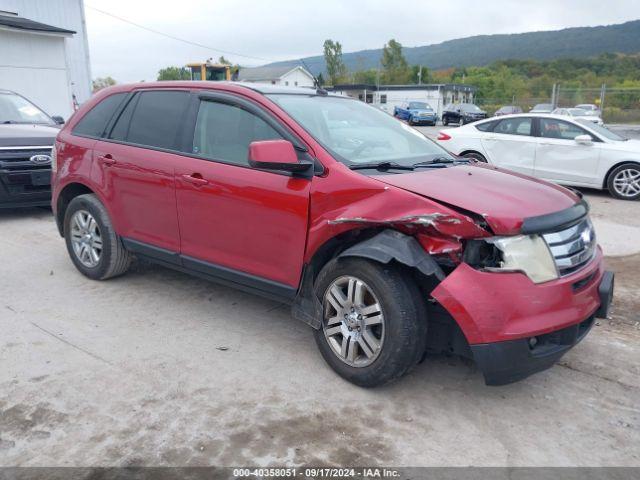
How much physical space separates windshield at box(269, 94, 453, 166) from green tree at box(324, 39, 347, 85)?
78623 mm

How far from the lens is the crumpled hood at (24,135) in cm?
731

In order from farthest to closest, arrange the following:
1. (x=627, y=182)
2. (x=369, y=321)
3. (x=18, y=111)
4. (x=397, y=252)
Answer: (x=627, y=182), (x=18, y=111), (x=369, y=321), (x=397, y=252)

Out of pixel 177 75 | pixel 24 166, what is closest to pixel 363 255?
pixel 24 166

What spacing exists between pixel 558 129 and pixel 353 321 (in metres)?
8.12

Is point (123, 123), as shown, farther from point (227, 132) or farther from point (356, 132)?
point (356, 132)

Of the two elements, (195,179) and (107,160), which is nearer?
(195,179)

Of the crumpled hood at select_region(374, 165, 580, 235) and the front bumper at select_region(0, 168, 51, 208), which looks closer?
the crumpled hood at select_region(374, 165, 580, 235)

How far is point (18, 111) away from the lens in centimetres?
876

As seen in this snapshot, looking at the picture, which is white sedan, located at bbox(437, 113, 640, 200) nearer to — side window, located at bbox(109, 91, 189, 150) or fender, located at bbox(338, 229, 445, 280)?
side window, located at bbox(109, 91, 189, 150)

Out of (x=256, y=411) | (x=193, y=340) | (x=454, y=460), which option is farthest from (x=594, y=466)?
(x=193, y=340)

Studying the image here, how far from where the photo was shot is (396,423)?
2955 mm

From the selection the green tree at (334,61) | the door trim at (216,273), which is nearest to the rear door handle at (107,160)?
the door trim at (216,273)

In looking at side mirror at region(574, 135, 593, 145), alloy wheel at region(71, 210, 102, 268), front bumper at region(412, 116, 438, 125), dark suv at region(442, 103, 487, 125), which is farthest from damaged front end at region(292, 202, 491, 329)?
front bumper at region(412, 116, 438, 125)

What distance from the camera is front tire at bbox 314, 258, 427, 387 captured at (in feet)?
9.86
